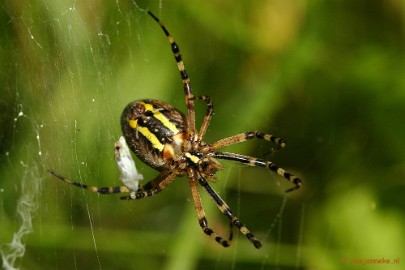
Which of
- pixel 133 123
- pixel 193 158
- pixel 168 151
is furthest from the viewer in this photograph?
pixel 193 158

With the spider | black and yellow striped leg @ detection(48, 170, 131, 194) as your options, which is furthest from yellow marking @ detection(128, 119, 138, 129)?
black and yellow striped leg @ detection(48, 170, 131, 194)

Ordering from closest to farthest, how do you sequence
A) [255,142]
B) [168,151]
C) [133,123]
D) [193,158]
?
[133,123], [168,151], [193,158], [255,142]

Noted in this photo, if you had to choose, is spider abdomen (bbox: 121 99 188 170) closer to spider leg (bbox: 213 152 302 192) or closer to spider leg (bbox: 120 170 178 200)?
spider leg (bbox: 120 170 178 200)

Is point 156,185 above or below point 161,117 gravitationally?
below

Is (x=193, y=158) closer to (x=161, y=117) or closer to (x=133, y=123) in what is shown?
(x=161, y=117)

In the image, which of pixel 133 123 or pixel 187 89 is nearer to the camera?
pixel 133 123

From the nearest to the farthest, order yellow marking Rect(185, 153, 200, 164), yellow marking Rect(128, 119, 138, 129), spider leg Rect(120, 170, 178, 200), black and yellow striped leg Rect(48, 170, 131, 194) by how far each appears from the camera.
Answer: black and yellow striped leg Rect(48, 170, 131, 194)
yellow marking Rect(128, 119, 138, 129)
spider leg Rect(120, 170, 178, 200)
yellow marking Rect(185, 153, 200, 164)

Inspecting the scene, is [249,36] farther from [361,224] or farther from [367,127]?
[361,224]

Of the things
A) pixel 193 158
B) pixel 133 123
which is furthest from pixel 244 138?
pixel 133 123
